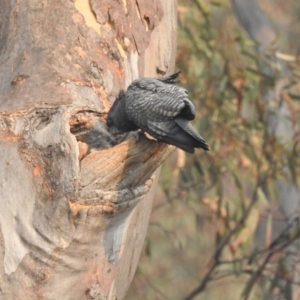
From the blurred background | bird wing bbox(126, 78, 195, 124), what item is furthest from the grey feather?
the blurred background

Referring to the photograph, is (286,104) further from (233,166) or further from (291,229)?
(291,229)

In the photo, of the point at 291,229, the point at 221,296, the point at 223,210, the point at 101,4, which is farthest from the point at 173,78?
the point at 221,296

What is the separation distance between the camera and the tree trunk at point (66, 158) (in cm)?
140

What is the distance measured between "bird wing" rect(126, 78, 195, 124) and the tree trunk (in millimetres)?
54

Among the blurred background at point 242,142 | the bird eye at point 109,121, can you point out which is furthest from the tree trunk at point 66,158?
the blurred background at point 242,142

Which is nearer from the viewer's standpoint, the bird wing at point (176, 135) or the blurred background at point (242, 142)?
the bird wing at point (176, 135)

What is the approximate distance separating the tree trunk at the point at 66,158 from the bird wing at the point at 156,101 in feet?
0.18

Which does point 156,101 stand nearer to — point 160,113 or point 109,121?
point 160,113

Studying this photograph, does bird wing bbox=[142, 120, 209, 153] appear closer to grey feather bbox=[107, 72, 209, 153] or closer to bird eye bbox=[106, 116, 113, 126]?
grey feather bbox=[107, 72, 209, 153]

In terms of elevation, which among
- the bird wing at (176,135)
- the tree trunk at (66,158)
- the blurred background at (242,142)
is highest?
the bird wing at (176,135)

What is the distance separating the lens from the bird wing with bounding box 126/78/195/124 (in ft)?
4.41

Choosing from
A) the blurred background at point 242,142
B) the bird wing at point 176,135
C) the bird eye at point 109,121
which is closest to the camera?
the bird wing at point 176,135

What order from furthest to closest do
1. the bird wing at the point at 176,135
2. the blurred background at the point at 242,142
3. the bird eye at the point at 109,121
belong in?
1. the blurred background at the point at 242,142
2. the bird eye at the point at 109,121
3. the bird wing at the point at 176,135

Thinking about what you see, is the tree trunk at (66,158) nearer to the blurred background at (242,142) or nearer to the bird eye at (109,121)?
the bird eye at (109,121)
